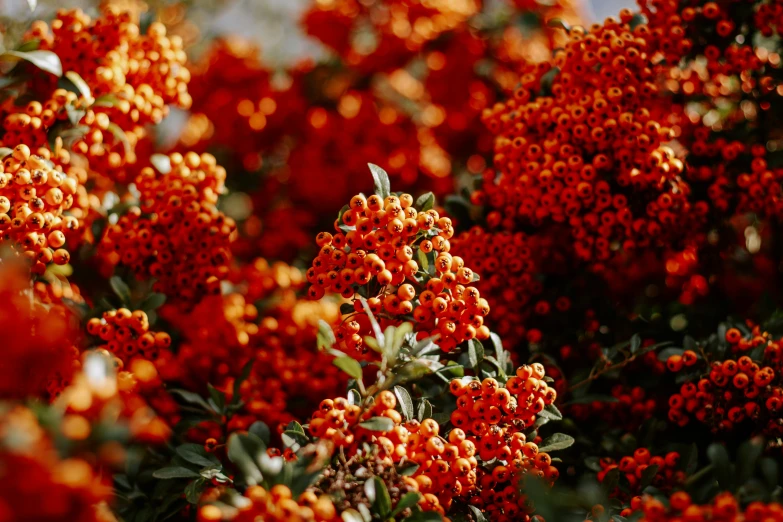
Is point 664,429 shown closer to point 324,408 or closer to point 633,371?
point 633,371

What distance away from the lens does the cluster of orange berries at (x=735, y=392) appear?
7.52ft

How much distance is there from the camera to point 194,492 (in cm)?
205

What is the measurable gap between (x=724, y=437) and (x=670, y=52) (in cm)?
179

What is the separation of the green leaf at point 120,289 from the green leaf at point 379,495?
1.43 m

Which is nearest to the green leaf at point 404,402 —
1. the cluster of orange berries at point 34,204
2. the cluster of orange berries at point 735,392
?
the cluster of orange berries at point 735,392

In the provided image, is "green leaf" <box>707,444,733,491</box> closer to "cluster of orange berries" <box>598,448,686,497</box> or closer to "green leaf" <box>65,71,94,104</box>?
"cluster of orange berries" <box>598,448,686,497</box>

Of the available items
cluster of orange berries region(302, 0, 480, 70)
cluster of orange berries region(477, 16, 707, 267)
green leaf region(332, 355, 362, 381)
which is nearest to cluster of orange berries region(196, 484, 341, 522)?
green leaf region(332, 355, 362, 381)

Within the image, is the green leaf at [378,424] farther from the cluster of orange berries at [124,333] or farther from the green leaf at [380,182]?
the cluster of orange berries at [124,333]

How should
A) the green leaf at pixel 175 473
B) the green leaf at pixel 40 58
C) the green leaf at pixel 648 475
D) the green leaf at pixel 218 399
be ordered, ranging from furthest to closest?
1. the green leaf at pixel 218 399
2. the green leaf at pixel 40 58
3. the green leaf at pixel 648 475
4. the green leaf at pixel 175 473

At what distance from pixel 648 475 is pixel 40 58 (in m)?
2.83

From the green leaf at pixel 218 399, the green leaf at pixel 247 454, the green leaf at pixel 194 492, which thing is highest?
the green leaf at pixel 247 454

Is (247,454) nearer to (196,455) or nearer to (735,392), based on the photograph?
(196,455)

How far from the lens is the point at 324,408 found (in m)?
1.98

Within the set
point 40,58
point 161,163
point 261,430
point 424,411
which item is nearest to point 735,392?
point 424,411
